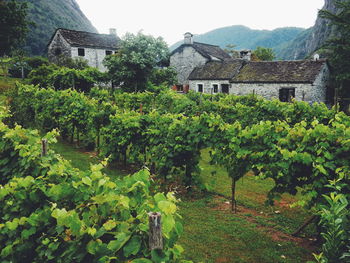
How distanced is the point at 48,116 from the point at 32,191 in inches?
477

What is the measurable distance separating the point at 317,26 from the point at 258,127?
Answer: 3844 inches

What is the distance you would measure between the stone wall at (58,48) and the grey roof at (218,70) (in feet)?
64.5

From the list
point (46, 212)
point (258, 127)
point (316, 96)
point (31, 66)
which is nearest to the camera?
point (46, 212)

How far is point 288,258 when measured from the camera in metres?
5.79

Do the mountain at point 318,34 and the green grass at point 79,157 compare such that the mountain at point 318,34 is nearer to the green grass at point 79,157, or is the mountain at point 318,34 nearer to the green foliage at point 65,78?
the green foliage at point 65,78

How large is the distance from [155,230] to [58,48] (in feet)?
162

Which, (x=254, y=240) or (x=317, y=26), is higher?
(x=317, y=26)

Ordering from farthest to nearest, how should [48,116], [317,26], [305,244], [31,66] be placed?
[317,26], [31,66], [48,116], [305,244]

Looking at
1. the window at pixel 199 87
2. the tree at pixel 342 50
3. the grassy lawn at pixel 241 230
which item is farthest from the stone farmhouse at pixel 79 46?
the grassy lawn at pixel 241 230

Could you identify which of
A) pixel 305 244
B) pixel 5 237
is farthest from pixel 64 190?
pixel 305 244

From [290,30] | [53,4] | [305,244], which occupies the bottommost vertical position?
[305,244]

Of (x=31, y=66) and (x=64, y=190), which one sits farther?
(x=31, y=66)

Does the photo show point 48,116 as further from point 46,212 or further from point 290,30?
point 290,30

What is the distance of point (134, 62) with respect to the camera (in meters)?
29.4
